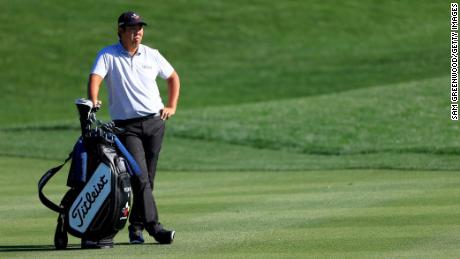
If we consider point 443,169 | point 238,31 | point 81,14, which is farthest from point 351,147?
point 81,14

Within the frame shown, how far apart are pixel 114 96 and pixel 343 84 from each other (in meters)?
28.7

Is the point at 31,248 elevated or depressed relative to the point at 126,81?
depressed

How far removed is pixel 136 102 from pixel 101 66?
44 cm

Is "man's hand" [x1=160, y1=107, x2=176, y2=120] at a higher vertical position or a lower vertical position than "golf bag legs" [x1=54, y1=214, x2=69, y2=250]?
higher

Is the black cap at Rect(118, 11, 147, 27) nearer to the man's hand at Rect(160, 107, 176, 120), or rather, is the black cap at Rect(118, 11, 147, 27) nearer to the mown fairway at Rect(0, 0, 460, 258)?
the man's hand at Rect(160, 107, 176, 120)

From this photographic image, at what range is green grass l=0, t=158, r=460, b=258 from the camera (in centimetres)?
948

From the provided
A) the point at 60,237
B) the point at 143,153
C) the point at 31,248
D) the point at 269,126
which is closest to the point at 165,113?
the point at 143,153

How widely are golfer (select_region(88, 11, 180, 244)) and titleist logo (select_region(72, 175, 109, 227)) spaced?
37 centimetres

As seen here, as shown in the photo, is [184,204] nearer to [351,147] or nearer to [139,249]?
[139,249]

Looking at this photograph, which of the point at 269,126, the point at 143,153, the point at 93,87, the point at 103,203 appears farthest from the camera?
the point at 269,126

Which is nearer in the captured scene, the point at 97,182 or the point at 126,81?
the point at 97,182

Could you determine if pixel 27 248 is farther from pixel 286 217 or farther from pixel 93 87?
pixel 286 217

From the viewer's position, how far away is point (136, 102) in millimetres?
10195

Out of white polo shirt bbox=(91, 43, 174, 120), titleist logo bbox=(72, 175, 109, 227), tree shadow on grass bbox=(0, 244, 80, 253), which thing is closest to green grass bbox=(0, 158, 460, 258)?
tree shadow on grass bbox=(0, 244, 80, 253)
